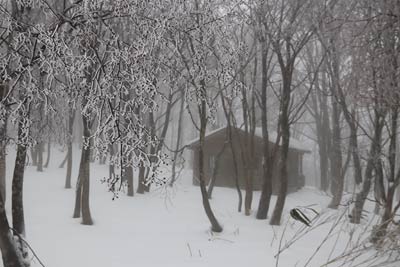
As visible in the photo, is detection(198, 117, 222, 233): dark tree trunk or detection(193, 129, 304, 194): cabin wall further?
detection(193, 129, 304, 194): cabin wall

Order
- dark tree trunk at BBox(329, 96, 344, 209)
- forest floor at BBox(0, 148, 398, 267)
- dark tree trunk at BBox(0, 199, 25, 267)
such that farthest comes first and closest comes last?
1. dark tree trunk at BBox(329, 96, 344, 209)
2. forest floor at BBox(0, 148, 398, 267)
3. dark tree trunk at BBox(0, 199, 25, 267)

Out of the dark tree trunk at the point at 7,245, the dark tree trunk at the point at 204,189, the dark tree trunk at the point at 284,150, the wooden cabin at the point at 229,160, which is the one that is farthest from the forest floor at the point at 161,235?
the wooden cabin at the point at 229,160

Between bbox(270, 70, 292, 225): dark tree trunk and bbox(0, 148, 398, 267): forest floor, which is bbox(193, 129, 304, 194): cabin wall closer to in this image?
bbox(0, 148, 398, 267): forest floor

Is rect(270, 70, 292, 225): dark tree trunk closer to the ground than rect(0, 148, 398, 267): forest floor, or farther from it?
farther from it

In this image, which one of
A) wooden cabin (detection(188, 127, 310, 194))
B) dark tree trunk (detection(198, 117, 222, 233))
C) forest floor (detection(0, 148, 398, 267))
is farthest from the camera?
wooden cabin (detection(188, 127, 310, 194))

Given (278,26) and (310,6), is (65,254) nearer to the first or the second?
(278,26)

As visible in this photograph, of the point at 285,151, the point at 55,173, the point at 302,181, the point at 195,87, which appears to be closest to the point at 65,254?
the point at 195,87

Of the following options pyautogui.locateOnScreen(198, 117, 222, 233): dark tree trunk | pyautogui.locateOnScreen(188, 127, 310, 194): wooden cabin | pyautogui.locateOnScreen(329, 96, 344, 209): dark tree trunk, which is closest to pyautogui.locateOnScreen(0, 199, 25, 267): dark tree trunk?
pyautogui.locateOnScreen(198, 117, 222, 233): dark tree trunk

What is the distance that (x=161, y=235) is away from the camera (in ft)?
39.0

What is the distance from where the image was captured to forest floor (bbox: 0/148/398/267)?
30.6 ft

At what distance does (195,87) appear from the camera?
6.71m

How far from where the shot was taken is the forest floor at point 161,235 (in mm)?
9328

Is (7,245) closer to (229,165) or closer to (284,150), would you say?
(284,150)

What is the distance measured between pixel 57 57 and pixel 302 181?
24705 mm
